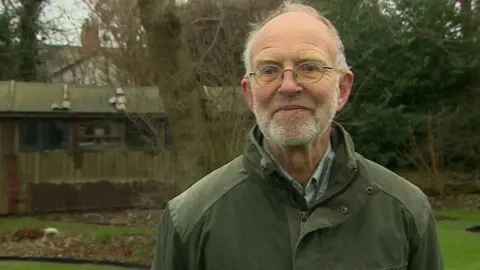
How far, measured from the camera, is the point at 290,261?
200cm

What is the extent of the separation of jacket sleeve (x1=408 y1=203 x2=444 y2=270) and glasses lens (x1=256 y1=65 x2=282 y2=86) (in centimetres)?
67

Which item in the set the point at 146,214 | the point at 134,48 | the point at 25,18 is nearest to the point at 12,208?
the point at 146,214

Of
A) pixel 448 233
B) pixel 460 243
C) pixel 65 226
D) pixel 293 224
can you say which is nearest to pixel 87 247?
pixel 65 226

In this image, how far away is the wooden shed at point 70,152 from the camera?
49.2ft

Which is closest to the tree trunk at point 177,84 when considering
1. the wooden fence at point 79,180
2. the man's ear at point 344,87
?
the wooden fence at point 79,180

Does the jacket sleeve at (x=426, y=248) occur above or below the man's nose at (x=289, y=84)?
below

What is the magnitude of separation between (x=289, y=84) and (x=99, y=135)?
45.4ft

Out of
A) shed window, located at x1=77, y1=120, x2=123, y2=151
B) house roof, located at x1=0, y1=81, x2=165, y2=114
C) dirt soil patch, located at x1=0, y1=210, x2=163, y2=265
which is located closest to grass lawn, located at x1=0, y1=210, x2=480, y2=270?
dirt soil patch, located at x1=0, y1=210, x2=163, y2=265

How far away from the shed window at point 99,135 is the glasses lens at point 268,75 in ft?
44.5

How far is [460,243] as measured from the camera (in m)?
11.0

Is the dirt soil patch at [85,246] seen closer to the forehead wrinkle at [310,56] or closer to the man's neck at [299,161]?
the man's neck at [299,161]

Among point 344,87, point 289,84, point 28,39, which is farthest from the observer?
point 28,39

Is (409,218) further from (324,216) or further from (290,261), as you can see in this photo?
(290,261)

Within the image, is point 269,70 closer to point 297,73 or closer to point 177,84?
point 297,73
